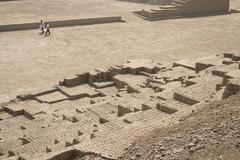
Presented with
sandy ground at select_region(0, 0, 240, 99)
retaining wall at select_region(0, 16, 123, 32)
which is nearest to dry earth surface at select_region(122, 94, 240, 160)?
sandy ground at select_region(0, 0, 240, 99)

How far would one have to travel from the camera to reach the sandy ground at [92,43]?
50.0ft

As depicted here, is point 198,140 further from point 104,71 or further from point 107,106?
point 104,71

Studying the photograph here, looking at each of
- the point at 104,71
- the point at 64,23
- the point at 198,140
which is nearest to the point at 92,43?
the point at 64,23

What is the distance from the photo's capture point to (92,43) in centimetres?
1905

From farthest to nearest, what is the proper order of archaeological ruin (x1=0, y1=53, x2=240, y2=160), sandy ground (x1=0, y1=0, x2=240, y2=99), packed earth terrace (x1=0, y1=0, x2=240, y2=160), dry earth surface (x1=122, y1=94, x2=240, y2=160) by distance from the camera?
sandy ground (x1=0, y1=0, x2=240, y2=99) → packed earth terrace (x1=0, y1=0, x2=240, y2=160) → archaeological ruin (x1=0, y1=53, x2=240, y2=160) → dry earth surface (x1=122, y1=94, x2=240, y2=160)

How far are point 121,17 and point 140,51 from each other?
622 centimetres

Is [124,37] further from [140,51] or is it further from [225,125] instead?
[225,125]

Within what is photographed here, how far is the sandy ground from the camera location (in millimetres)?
15242

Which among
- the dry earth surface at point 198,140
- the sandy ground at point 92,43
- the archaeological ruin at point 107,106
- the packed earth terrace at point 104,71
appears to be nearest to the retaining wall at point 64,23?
the packed earth terrace at point 104,71

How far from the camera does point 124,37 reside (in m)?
20.3

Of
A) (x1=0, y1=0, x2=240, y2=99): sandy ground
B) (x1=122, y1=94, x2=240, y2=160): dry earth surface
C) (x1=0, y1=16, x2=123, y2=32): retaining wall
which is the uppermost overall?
(x1=122, y1=94, x2=240, y2=160): dry earth surface

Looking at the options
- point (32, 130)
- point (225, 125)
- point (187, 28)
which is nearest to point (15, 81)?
point (32, 130)

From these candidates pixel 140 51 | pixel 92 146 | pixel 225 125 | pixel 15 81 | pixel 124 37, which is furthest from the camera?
pixel 124 37

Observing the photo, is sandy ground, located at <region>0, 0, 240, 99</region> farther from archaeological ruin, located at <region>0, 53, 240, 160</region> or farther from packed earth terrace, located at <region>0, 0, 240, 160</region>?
archaeological ruin, located at <region>0, 53, 240, 160</region>
